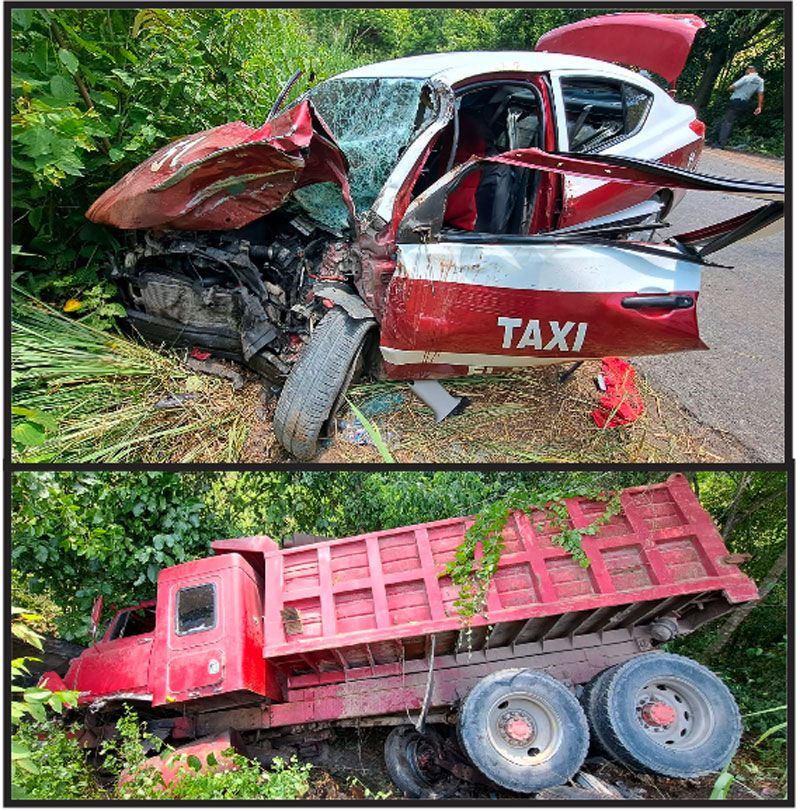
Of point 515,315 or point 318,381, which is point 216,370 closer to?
point 318,381

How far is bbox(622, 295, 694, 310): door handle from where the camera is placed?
3.29 meters

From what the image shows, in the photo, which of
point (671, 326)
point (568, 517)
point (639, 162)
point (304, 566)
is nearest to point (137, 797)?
point (304, 566)

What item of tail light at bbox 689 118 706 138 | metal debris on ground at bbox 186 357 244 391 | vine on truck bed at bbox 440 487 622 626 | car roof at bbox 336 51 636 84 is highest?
car roof at bbox 336 51 636 84

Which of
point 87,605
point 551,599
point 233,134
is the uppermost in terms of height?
point 233,134

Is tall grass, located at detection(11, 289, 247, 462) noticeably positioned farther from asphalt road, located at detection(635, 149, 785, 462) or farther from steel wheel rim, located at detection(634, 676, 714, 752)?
asphalt road, located at detection(635, 149, 785, 462)

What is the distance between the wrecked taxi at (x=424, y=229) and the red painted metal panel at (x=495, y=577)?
0.81 meters

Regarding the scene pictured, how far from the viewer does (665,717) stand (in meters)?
3.42

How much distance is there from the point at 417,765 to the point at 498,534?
62.1 inches

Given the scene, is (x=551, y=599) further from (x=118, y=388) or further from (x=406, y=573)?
(x=118, y=388)

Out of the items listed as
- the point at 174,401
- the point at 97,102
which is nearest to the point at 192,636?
the point at 174,401

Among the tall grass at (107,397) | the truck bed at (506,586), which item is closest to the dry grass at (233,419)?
the tall grass at (107,397)

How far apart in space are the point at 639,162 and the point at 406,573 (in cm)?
247

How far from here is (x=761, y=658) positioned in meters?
4.62

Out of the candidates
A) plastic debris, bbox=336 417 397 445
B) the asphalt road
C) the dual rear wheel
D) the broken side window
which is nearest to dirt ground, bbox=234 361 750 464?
plastic debris, bbox=336 417 397 445
